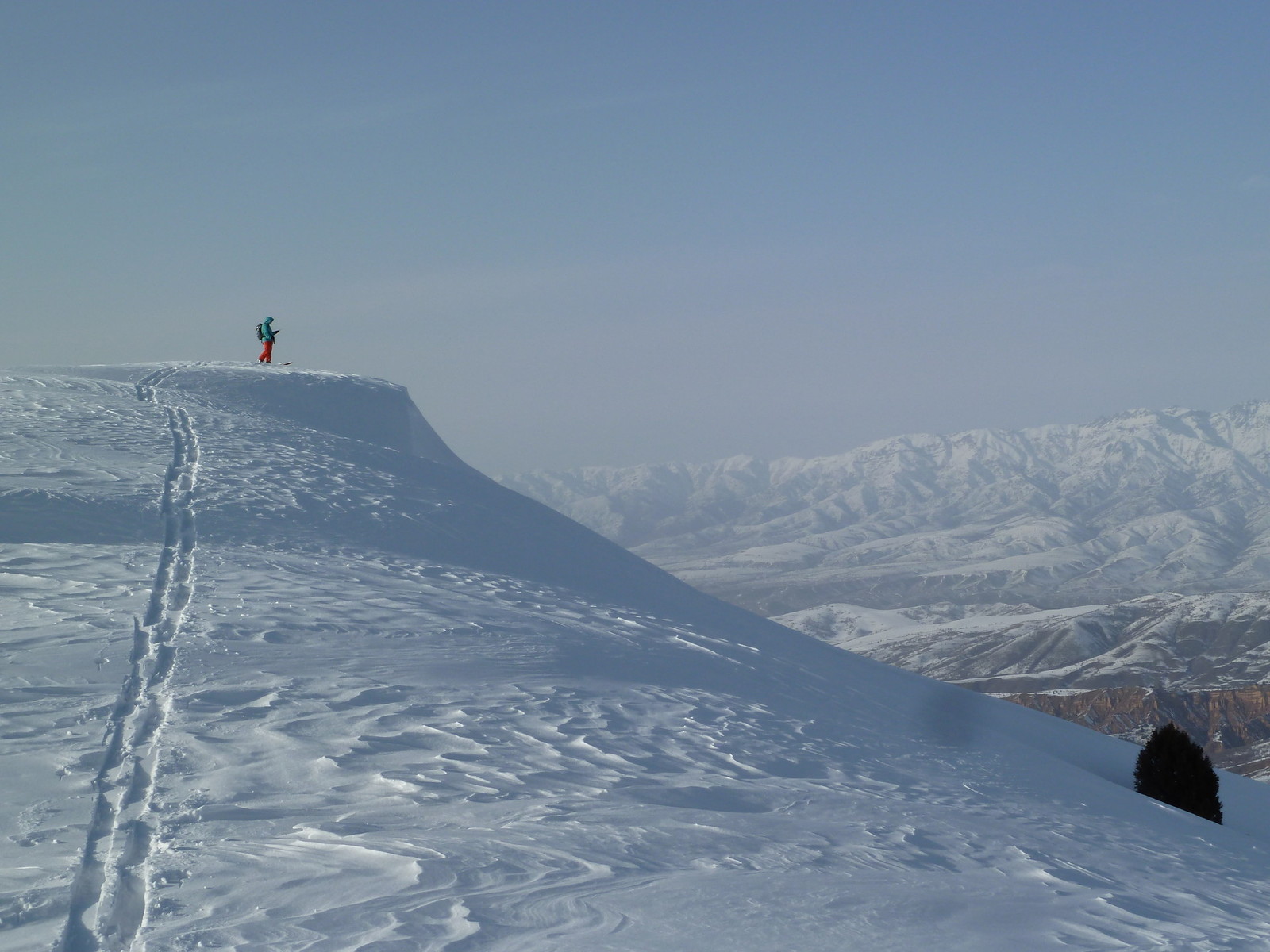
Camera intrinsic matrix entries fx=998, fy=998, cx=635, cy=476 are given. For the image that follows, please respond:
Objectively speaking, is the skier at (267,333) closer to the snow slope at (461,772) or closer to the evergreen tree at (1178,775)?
the snow slope at (461,772)

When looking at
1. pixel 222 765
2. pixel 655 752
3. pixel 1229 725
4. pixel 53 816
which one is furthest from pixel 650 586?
pixel 1229 725

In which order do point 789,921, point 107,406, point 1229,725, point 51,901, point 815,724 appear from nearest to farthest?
point 51,901 < point 789,921 < point 815,724 < point 107,406 < point 1229,725

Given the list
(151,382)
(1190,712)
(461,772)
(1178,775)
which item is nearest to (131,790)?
(461,772)

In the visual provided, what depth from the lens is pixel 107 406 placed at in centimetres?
2680

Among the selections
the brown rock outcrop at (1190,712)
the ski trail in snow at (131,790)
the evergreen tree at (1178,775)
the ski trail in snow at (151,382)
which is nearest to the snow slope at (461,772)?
the ski trail in snow at (131,790)

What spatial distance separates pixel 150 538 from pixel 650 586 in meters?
10.5

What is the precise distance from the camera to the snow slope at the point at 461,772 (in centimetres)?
675

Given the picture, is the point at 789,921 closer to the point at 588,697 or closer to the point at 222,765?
the point at 222,765

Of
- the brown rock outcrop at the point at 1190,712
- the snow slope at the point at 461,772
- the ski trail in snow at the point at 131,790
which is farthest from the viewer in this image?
the brown rock outcrop at the point at 1190,712

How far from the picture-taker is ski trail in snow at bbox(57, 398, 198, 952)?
598 cm

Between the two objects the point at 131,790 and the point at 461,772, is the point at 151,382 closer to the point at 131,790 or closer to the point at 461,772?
the point at 461,772

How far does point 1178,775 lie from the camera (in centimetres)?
2120

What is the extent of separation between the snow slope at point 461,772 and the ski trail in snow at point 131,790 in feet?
0.10

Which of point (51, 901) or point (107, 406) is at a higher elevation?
point (107, 406)
